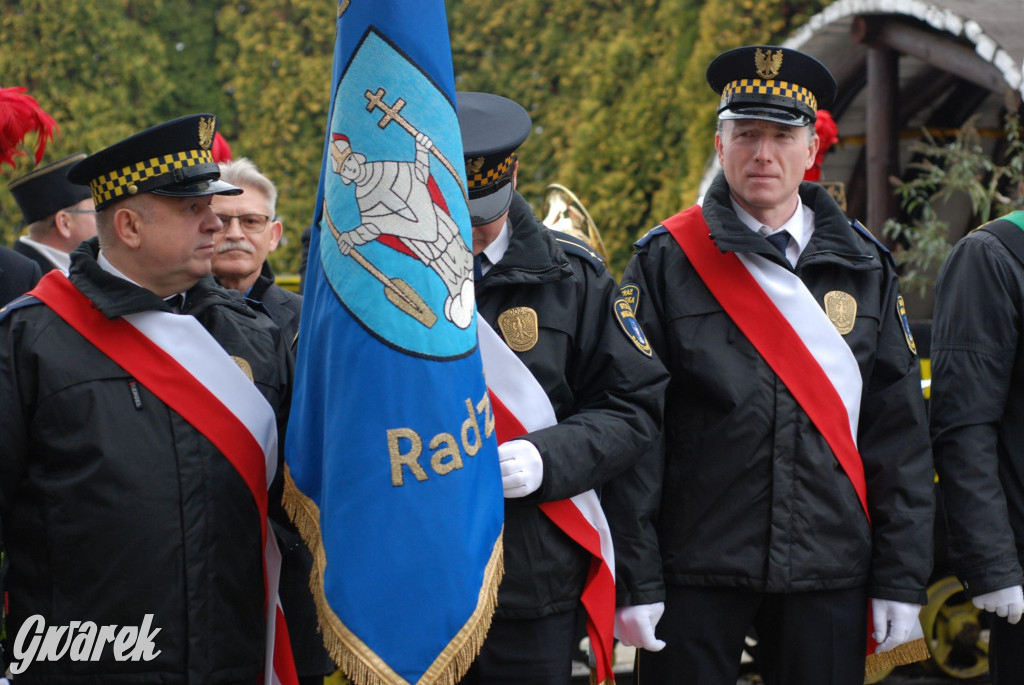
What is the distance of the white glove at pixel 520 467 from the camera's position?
9.25 ft

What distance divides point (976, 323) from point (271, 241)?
2.62 metres

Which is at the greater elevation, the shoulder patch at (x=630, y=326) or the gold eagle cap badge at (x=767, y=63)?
the gold eagle cap badge at (x=767, y=63)

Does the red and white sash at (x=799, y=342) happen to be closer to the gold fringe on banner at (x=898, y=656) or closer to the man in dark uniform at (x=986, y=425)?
the man in dark uniform at (x=986, y=425)

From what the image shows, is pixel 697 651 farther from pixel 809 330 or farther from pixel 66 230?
pixel 66 230

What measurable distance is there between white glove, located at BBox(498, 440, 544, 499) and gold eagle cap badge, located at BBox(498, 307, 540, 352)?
274 millimetres

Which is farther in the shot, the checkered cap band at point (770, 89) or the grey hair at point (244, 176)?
the grey hair at point (244, 176)

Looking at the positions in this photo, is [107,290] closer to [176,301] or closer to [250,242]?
[176,301]

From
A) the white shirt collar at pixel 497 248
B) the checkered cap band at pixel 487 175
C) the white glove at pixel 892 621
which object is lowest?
the white glove at pixel 892 621

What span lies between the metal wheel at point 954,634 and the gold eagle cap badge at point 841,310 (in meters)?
2.74

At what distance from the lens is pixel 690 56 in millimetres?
11133

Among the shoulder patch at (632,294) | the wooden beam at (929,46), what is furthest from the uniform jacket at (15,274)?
the wooden beam at (929,46)

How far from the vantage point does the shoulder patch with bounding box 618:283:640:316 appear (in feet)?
11.0

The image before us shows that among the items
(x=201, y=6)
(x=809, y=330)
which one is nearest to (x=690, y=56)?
(x=201, y=6)

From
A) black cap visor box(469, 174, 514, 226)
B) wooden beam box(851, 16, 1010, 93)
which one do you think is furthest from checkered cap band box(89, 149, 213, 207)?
wooden beam box(851, 16, 1010, 93)
